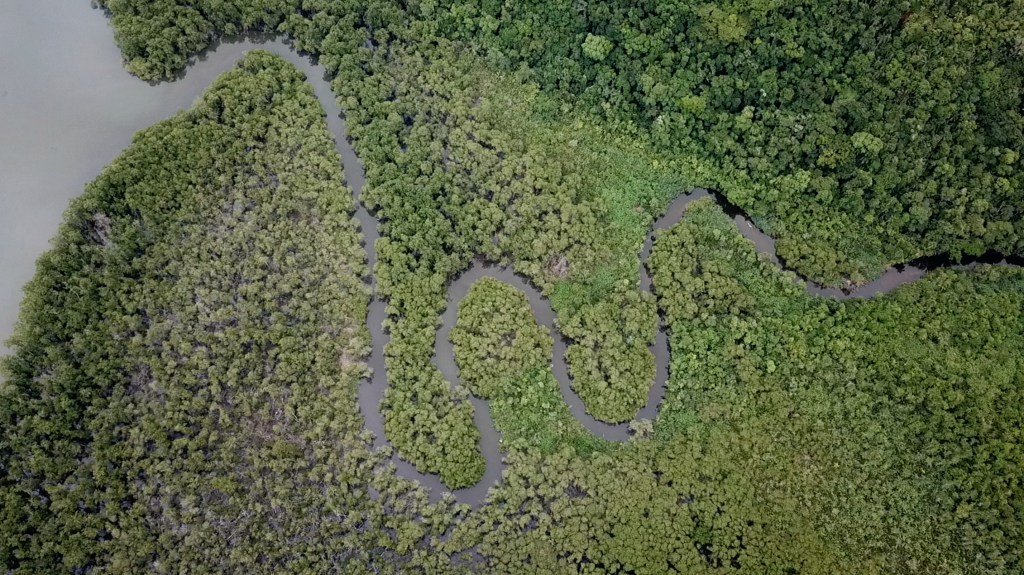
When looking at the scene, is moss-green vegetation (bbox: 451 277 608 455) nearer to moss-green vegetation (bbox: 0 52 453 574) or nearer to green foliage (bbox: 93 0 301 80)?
moss-green vegetation (bbox: 0 52 453 574)

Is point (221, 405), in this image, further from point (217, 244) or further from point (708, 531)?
point (708, 531)

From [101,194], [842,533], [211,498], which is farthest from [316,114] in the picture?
[842,533]

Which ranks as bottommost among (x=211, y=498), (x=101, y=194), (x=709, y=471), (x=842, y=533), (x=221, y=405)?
(x=842, y=533)

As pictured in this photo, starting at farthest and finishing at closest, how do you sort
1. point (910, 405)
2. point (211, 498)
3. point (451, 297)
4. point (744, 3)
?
1. point (744, 3)
2. point (451, 297)
3. point (910, 405)
4. point (211, 498)

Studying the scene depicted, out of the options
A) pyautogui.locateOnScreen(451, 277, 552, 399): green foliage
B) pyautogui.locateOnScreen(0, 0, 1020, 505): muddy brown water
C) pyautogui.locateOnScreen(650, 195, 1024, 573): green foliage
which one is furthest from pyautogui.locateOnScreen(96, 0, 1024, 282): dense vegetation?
pyautogui.locateOnScreen(451, 277, 552, 399): green foliage

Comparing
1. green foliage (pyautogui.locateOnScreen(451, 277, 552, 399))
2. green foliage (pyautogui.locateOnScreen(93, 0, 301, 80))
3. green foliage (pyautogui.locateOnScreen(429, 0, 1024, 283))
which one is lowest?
green foliage (pyautogui.locateOnScreen(451, 277, 552, 399))

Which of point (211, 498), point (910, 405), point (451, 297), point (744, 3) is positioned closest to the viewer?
point (211, 498)
